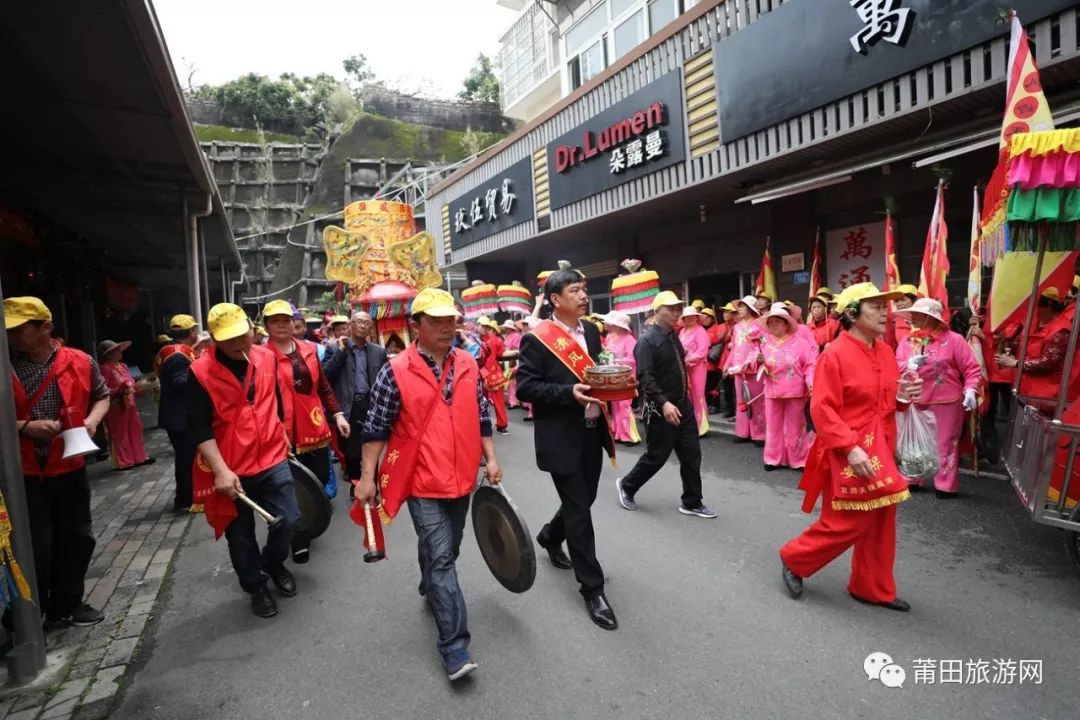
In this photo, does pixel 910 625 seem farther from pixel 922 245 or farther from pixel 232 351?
pixel 922 245

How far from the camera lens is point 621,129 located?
396 inches

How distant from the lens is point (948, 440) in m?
5.22

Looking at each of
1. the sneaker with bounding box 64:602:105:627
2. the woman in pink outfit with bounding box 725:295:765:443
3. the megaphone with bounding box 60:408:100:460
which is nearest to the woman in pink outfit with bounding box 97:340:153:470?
the megaphone with bounding box 60:408:100:460

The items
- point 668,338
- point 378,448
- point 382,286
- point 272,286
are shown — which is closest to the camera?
point 378,448

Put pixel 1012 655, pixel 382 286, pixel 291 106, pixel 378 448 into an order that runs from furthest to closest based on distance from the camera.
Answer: pixel 291 106 < pixel 382 286 < pixel 378 448 < pixel 1012 655

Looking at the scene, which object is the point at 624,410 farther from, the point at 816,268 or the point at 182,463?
the point at 182,463

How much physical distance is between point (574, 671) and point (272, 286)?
25.8 m

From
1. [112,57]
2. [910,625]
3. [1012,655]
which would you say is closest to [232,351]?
[112,57]

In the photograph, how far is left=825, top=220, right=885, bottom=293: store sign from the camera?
8688mm

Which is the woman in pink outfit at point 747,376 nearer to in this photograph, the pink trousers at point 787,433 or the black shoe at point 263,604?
the pink trousers at point 787,433

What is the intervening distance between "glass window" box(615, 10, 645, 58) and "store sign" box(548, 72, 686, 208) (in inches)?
88.8

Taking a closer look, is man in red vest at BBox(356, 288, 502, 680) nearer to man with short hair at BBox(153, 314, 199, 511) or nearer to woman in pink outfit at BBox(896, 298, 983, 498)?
man with short hair at BBox(153, 314, 199, 511)

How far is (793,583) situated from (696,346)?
483cm

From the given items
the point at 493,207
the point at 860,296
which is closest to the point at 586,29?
the point at 493,207
